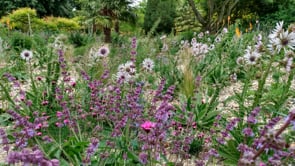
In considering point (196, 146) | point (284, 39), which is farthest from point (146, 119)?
point (284, 39)

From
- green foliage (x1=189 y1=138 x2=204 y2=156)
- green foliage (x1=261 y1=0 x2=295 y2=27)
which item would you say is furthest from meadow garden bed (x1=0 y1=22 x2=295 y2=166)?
green foliage (x1=261 y1=0 x2=295 y2=27)

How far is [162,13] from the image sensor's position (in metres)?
16.8

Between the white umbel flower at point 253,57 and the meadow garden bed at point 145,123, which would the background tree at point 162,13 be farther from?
the white umbel flower at point 253,57

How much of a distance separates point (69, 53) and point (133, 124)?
437 cm

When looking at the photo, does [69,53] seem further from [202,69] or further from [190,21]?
[190,21]

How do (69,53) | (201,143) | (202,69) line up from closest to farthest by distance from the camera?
(201,143) < (202,69) < (69,53)

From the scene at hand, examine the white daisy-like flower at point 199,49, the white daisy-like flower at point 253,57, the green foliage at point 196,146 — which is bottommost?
the green foliage at point 196,146

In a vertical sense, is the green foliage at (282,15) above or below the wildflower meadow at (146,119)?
→ above

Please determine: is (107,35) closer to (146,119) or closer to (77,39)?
(77,39)

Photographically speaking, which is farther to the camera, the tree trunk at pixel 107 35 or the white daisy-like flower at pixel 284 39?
the tree trunk at pixel 107 35

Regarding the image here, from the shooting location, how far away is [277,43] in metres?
1.85

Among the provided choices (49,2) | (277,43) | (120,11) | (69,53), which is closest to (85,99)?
(277,43)

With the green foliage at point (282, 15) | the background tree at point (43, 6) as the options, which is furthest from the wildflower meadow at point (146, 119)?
the background tree at point (43, 6)

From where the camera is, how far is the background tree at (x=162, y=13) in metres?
16.8
